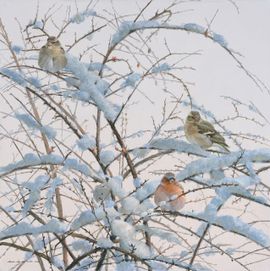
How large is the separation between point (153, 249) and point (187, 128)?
1.50ft

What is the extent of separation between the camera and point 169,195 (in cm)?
196

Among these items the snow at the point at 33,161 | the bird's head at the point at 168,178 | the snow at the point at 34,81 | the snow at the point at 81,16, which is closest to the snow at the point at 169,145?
the bird's head at the point at 168,178

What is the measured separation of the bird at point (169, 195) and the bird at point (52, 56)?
1.57 feet

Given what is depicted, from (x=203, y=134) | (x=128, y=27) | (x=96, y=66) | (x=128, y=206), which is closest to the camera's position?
(x=128, y=206)

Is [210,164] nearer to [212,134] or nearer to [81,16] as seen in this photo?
[212,134]

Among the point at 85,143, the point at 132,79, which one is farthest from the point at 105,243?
the point at 132,79

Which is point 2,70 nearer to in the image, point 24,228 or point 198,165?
point 24,228

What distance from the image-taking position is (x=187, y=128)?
2404 mm

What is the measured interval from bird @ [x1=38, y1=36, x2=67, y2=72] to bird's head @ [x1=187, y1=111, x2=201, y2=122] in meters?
0.59

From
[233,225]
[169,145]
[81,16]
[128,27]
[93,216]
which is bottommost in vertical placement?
[233,225]

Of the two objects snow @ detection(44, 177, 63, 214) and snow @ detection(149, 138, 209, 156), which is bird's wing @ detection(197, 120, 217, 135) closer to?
snow @ detection(149, 138, 209, 156)

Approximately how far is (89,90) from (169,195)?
0.39 m

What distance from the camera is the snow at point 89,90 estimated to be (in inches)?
77.1

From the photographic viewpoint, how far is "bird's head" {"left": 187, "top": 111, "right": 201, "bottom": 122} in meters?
2.44
